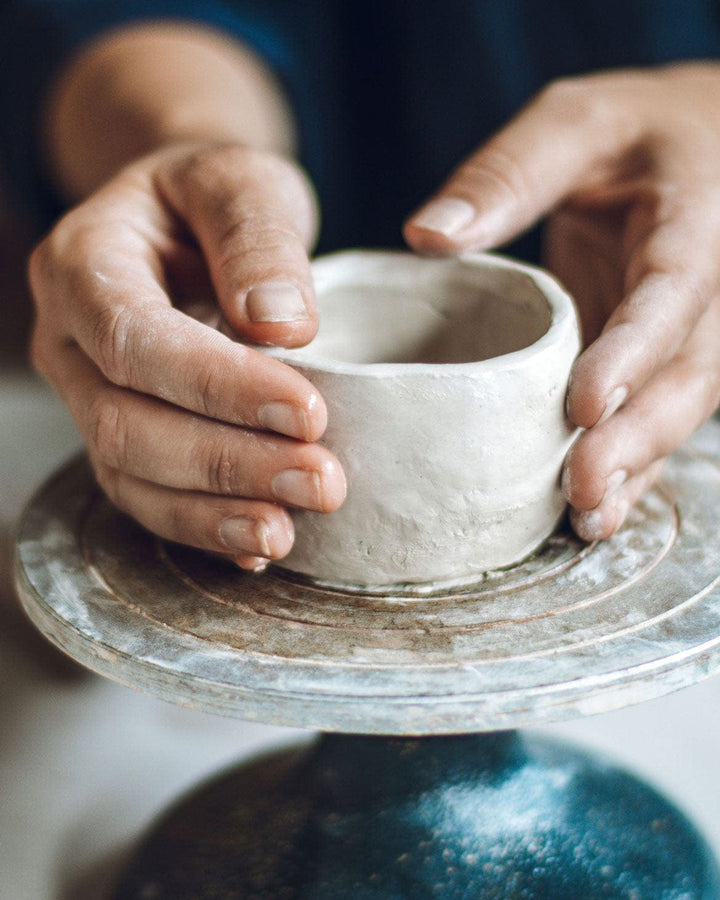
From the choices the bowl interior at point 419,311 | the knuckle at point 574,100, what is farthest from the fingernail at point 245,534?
the knuckle at point 574,100

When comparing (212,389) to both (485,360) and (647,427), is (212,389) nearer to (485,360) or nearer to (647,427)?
(485,360)

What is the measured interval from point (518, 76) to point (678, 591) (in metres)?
1.17

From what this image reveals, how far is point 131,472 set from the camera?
2.44 ft

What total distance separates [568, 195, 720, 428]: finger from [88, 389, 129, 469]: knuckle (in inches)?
14.4

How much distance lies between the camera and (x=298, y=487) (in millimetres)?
659

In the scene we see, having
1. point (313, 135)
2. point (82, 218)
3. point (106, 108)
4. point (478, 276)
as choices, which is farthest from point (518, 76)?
point (82, 218)

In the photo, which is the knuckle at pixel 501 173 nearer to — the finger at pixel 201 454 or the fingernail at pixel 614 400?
the fingernail at pixel 614 400

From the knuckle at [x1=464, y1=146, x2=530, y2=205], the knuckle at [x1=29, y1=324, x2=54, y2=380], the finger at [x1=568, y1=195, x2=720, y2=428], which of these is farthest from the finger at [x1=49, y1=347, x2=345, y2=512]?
the knuckle at [x1=464, y1=146, x2=530, y2=205]

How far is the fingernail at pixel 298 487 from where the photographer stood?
2.15 feet

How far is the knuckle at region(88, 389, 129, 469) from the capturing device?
2.41 ft

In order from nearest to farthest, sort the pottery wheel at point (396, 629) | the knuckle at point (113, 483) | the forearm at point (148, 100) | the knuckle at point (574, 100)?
the pottery wheel at point (396, 629) → the knuckle at point (113, 483) → the knuckle at point (574, 100) → the forearm at point (148, 100)

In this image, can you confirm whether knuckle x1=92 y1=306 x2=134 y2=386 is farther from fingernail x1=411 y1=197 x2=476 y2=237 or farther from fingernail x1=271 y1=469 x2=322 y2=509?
fingernail x1=411 y1=197 x2=476 y2=237

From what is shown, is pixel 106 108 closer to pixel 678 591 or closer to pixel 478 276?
pixel 478 276

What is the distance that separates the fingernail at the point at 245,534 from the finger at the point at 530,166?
1.21ft
